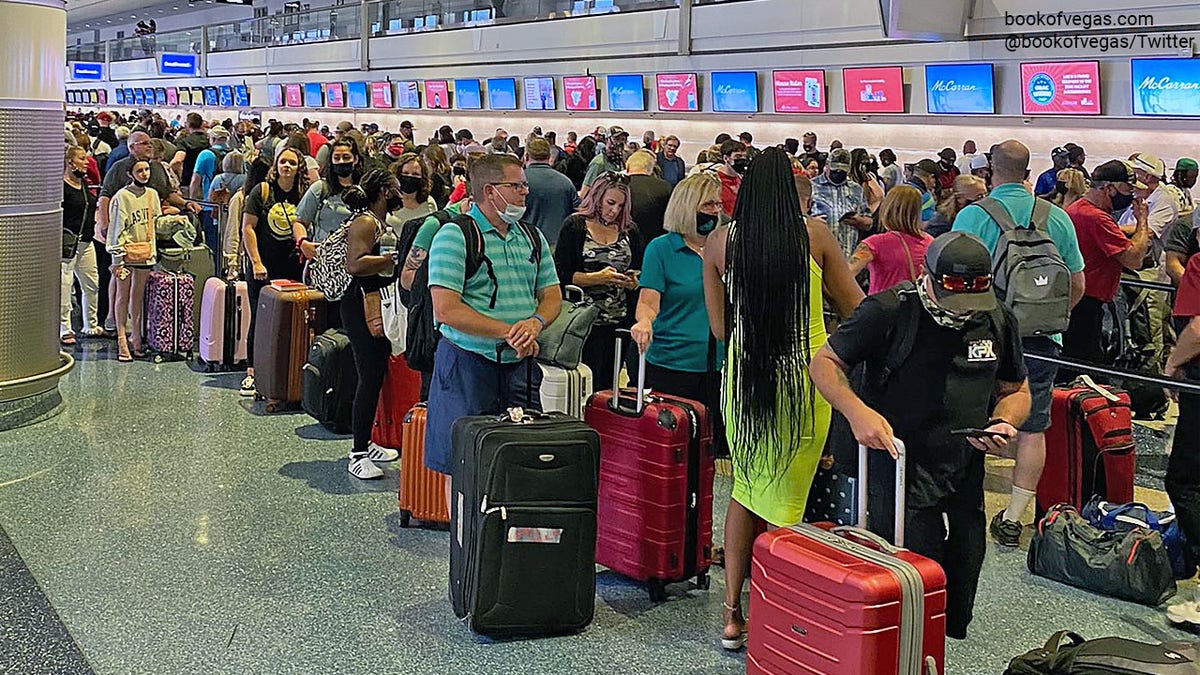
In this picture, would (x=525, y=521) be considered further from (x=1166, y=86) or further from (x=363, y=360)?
(x=1166, y=86)


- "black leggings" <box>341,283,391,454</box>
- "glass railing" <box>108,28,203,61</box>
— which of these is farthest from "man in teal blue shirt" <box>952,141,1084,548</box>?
"glass railing" <box>108,28,203,61</box>

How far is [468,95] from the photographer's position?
22.2m

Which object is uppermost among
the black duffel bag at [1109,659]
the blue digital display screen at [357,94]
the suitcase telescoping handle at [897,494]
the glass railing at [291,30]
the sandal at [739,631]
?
the glass railing at [291,30]

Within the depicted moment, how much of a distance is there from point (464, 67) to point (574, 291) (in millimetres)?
17676

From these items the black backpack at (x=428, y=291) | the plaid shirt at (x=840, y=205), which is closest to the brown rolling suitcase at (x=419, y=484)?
the black backpack at (x=428, y=291)

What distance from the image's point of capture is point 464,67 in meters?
22.2

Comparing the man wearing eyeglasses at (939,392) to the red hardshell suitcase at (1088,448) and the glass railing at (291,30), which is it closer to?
the red hardshell suitcase at (1088,448)

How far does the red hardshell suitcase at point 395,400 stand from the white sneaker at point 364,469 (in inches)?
9.2

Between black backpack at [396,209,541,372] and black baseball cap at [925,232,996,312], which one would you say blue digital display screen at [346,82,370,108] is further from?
black baseball cap at [925,232,996,312]

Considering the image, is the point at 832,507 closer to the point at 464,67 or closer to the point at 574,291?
the point at 574,291

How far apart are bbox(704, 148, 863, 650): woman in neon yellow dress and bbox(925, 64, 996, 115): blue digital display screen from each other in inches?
401

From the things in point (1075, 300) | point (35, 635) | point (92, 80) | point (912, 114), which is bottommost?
point (35, 635)

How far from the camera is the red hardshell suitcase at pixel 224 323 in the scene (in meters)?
8.29

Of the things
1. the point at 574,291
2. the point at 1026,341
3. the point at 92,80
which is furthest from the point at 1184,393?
the point at 92,80
